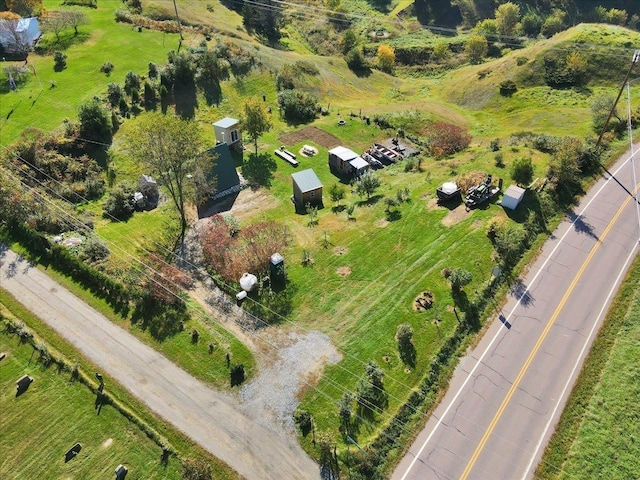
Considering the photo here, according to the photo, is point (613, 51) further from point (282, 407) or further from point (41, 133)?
point (41, 133)

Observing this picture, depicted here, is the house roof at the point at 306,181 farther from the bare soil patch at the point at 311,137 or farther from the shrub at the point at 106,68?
the shrub at the point at 106,68

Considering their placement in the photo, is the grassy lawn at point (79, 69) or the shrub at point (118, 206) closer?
the shrub at point (118, 206)

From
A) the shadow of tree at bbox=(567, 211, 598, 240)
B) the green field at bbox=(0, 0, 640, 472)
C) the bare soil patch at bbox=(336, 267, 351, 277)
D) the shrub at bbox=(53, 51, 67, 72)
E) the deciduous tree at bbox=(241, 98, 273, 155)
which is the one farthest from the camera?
the shrub at bbox=(53, 51, 67, 72)

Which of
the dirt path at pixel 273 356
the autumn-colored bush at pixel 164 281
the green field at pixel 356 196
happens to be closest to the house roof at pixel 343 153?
the green field at pixel 356 196

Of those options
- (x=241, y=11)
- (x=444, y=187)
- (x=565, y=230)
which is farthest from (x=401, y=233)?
(x=241, y=11)

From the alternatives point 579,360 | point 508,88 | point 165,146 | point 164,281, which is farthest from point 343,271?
point 508,88

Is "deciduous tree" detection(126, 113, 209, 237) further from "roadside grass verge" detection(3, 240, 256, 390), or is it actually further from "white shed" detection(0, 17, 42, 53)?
"white shed" detection(0, 17, 42, 53)

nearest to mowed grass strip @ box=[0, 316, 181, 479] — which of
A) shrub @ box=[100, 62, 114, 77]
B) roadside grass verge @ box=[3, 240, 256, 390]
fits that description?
roadside grass verge @ box=[3, 240, 256, 390]
